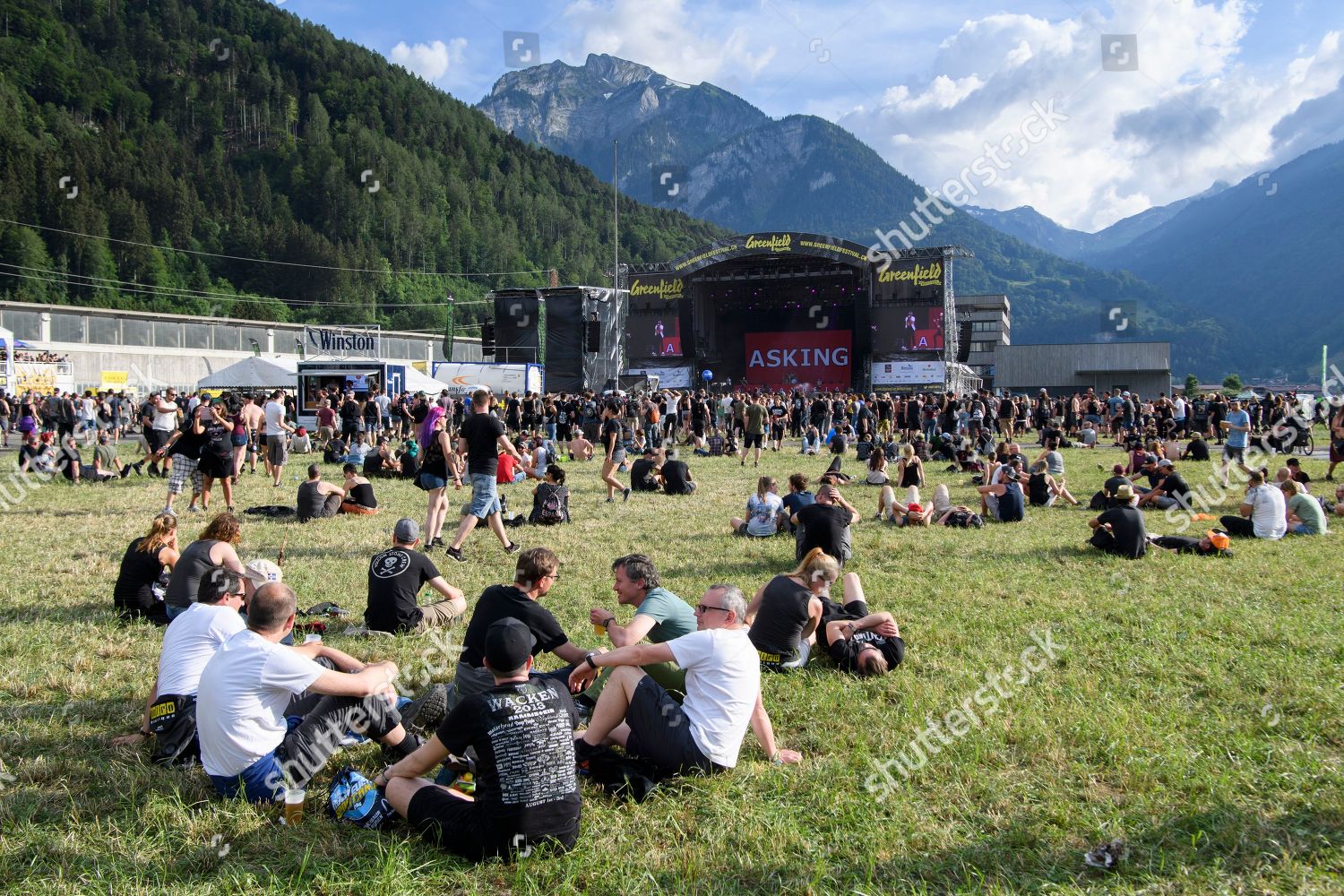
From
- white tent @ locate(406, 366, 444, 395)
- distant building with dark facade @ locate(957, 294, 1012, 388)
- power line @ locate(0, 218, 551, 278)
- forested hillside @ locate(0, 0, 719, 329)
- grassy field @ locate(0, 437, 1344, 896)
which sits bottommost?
grassy field @ locate(0, 437, 1344, 896)

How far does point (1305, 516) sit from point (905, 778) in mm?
8720

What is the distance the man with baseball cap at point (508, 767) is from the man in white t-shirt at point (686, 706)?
58 centimetres

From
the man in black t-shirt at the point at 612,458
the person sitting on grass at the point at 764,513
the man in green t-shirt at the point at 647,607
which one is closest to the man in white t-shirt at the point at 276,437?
the man in black t-shirt at the point at 612,458

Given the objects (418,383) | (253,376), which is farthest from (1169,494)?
(253,376)

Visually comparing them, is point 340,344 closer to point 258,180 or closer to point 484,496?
point 484,496

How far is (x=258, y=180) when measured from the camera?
8856cm

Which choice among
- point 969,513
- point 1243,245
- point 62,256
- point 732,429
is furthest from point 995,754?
point 1243,245

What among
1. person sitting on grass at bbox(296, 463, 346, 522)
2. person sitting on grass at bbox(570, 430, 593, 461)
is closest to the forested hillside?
person sitting on grass at bbox(570, 430, 593, 461)

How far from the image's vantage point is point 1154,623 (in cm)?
595

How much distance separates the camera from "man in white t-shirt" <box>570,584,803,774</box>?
365cm

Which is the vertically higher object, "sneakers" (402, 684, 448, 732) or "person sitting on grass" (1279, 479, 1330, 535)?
"person sitting on grass" (1279, 479, 1330, 535)

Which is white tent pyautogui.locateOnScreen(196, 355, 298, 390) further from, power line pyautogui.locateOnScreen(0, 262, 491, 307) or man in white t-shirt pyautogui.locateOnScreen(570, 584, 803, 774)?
power line pyautogui.locateOnScreen(0, 262, 491, 307)

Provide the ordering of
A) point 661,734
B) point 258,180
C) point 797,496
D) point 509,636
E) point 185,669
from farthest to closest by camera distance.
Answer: point 258,180 → point 797,496 → point 185,669 → point 661,734 → point 509,636

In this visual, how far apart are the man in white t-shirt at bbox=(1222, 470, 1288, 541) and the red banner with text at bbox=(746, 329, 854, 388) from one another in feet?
96.8
